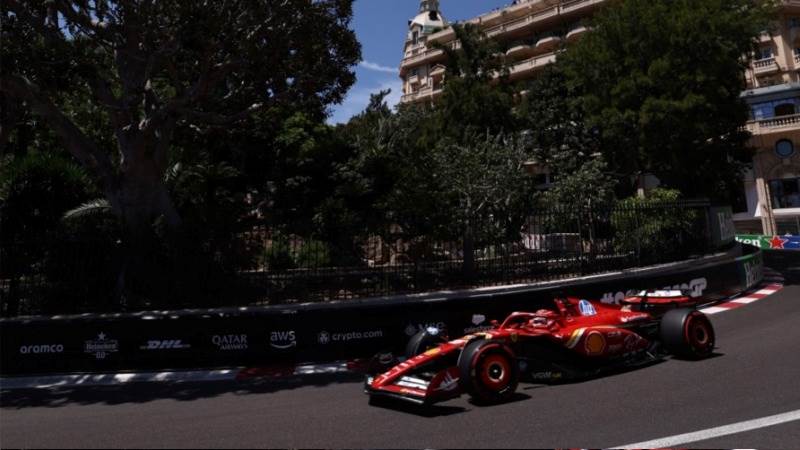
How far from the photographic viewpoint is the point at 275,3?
39.1ft

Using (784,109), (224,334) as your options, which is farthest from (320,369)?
(784,109)

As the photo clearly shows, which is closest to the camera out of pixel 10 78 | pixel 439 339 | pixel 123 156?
pixel 439 339

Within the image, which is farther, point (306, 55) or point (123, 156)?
point (306, 55)

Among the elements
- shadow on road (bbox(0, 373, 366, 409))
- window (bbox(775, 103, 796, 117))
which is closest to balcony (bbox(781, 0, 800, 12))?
window (bbox(775, 103, 796, 117))

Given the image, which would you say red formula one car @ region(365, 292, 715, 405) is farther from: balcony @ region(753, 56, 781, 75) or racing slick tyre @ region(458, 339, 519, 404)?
balcony @ region(753, 56, 781, 75)

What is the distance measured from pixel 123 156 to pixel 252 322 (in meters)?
5.95

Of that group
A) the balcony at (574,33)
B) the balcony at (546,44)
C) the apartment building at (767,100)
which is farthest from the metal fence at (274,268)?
the balcony at (546,44)

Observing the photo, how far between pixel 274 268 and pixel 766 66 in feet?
152

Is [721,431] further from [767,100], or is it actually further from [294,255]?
[767,100]

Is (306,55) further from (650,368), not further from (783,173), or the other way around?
(783,173)

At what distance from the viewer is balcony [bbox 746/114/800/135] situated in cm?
3688

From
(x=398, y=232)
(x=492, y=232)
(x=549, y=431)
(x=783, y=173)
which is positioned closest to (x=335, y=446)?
(x=549, y=431)

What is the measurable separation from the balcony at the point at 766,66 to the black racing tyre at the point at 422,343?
153 ft

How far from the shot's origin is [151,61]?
35.5 ft
